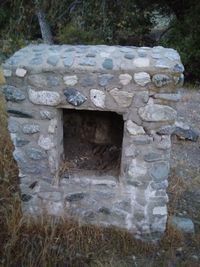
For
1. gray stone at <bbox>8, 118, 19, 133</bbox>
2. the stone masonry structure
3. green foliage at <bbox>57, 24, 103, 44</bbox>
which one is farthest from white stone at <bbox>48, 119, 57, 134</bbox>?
green foliage at <bbox>57, 24, 103, 44</bbox>

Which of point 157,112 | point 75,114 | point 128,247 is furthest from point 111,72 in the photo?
point 128,247

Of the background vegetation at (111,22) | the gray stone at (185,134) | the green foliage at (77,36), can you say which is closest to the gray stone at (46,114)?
the gray stone at (185,134)

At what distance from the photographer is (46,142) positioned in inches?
123

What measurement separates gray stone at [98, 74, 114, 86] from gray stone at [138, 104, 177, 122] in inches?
13.1

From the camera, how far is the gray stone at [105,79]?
2.82 meters

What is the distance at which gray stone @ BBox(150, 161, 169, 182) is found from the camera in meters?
3.11

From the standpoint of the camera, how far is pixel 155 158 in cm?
308

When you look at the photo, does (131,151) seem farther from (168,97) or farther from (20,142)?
(20,142)

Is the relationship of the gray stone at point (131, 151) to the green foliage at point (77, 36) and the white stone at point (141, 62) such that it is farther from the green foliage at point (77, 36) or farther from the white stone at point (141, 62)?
the green foliage at point (77, 36)

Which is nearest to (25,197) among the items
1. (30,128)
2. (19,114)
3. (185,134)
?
(30,128)

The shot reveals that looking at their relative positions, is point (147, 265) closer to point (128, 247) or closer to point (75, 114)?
point (128, 247)

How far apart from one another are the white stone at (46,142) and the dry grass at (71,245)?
0.60 meters

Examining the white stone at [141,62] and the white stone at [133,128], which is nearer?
the white stone at [141,62]

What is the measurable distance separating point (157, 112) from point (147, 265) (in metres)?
1.26
